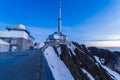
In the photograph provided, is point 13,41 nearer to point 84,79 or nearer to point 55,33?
point 55,33

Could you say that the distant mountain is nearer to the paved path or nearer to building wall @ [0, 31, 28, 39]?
the paved path

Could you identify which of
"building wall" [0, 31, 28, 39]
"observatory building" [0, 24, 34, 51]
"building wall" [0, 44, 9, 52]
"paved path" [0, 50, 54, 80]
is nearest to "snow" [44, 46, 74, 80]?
"paved path" [0, 50, 54, 80]

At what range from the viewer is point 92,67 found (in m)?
29.3

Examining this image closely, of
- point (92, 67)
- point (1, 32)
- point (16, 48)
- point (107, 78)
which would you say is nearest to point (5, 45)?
point (16, 48)

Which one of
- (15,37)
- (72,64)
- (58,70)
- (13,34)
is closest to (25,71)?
(58,70)

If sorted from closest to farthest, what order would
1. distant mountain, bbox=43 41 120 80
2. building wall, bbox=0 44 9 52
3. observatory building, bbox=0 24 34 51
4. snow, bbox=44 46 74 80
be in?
snow, bbox=44 46 74 80 < distant mountain, bbox=43 41 120 80 < building wall, bbox=0 44 9 52 < observatory building, bbox=0 24 34 51

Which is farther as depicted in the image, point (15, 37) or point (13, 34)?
point (13, 34)

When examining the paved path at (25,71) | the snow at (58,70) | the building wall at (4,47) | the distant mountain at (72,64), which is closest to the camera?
the paved path at (25,71)

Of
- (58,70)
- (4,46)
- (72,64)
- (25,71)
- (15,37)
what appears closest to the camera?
(25,71)

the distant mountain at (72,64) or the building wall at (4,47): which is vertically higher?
the building wall at (4,47)

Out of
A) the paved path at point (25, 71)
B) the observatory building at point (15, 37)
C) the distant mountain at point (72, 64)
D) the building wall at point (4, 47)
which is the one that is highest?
the observatory building at point (15, 37)

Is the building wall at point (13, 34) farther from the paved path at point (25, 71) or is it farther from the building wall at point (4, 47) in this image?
the paved path at point (25, 71)

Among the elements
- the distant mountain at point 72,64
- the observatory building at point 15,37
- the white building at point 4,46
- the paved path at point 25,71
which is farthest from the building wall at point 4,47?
the paved path at point 25,71

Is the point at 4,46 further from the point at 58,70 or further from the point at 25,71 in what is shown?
the point at 25,71
